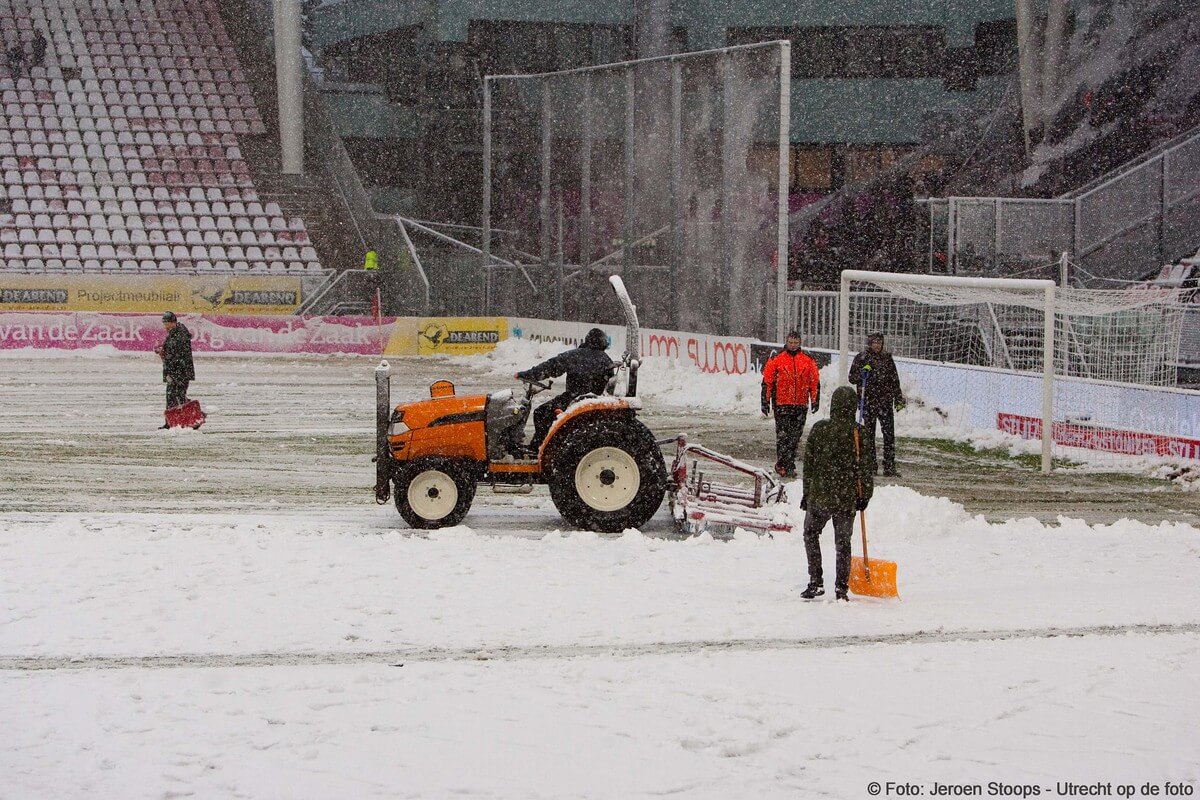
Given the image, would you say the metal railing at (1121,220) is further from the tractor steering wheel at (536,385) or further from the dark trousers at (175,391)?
the tractor steering wheel at (536,385)

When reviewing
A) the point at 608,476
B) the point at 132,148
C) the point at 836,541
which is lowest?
the point at 836,541

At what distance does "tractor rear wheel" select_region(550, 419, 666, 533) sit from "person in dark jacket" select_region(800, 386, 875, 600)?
204 centimetres

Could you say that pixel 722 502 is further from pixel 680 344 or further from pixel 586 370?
pixel 680 344

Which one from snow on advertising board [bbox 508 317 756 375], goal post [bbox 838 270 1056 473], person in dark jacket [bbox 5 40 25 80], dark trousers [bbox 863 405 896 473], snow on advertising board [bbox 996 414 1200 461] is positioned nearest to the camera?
dark trousers [bbox 863 405 896 473]

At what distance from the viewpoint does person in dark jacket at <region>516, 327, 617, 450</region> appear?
435 inches

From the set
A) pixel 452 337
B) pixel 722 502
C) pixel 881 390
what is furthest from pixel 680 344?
pixel 722 502

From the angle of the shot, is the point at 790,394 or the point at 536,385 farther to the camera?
the point at 790,394

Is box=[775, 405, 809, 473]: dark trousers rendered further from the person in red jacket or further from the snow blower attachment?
the snow blower attachment

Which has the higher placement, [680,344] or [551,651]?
[680,344]

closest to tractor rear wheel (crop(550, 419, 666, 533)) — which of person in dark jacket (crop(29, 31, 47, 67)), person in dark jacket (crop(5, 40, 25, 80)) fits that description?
person in dark jacket (crop(5, 40, 25, 80))

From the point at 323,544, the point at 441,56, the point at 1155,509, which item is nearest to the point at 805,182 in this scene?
the point at 441,56

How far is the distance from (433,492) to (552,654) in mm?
3681

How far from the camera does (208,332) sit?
29.8 metres

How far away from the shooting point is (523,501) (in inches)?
510
